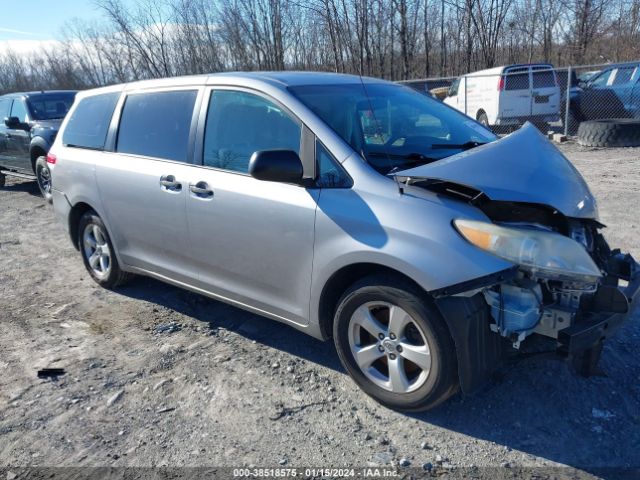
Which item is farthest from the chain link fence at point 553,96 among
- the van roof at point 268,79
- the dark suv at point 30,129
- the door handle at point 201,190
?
the door handle at point 201,190

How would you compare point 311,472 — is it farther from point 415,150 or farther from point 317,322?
point 415,150

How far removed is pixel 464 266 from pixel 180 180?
2.17 metres

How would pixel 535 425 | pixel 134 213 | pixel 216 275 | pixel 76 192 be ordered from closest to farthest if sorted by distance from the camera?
pixel 535 425 → pixel 216 275 → pixel 134 213 → pixel 76 192

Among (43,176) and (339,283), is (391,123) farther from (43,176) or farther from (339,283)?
(43,176)

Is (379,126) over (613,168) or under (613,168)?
over

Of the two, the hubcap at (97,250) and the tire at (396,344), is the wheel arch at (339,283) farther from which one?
the hubcap at (97,250)

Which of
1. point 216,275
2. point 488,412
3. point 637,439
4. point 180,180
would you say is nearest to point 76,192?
point 180,180

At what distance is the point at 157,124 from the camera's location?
13.8ft

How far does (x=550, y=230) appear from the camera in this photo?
2.71m

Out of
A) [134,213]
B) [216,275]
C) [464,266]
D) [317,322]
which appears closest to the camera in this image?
[464,266]

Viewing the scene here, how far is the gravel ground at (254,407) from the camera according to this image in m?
2.75

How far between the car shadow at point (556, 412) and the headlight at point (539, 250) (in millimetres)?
670

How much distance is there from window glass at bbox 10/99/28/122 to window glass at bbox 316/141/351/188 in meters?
9.03

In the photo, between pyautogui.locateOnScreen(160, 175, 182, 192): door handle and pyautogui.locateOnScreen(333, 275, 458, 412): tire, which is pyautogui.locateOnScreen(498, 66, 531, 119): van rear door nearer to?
pyautogui.locateOnScreen(160, 175, 182, 192): door handle
